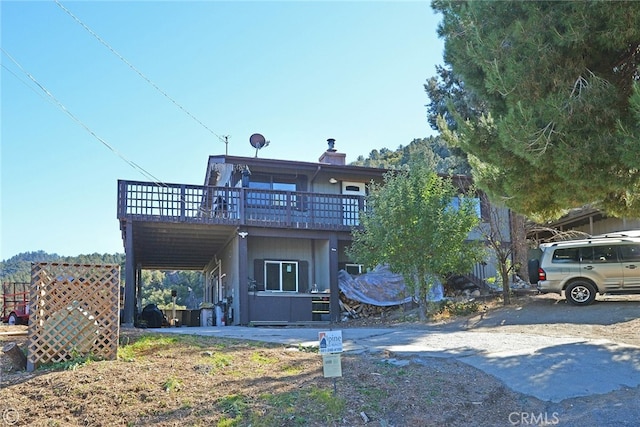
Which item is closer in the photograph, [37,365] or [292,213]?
[37,365]

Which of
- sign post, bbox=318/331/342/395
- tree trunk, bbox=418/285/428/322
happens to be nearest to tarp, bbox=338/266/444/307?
tree trunk, bbox=418/285/428/322

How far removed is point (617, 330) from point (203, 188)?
1177 centimetres

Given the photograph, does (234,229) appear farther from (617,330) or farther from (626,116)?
(626,116)

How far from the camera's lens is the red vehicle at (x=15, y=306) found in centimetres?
2125

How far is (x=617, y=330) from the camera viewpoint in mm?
11227

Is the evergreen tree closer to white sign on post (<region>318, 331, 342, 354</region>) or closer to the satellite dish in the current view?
white sign on post (<region>318, 331, 342, 354</region>)

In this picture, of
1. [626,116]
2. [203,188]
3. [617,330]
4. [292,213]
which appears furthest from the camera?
[292,213]

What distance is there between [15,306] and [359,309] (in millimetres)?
15064

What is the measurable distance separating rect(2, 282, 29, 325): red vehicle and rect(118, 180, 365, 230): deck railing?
6513 millimetres

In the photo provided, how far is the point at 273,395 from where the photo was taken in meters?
6.20

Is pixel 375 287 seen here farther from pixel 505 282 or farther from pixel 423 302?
pixel 505 282

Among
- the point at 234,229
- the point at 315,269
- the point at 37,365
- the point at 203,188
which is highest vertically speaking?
the point at 203,188

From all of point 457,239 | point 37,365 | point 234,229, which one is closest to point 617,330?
point 457,239

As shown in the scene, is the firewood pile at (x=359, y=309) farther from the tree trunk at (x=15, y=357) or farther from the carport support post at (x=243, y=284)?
the tree trunk at (x=15, y=357)
